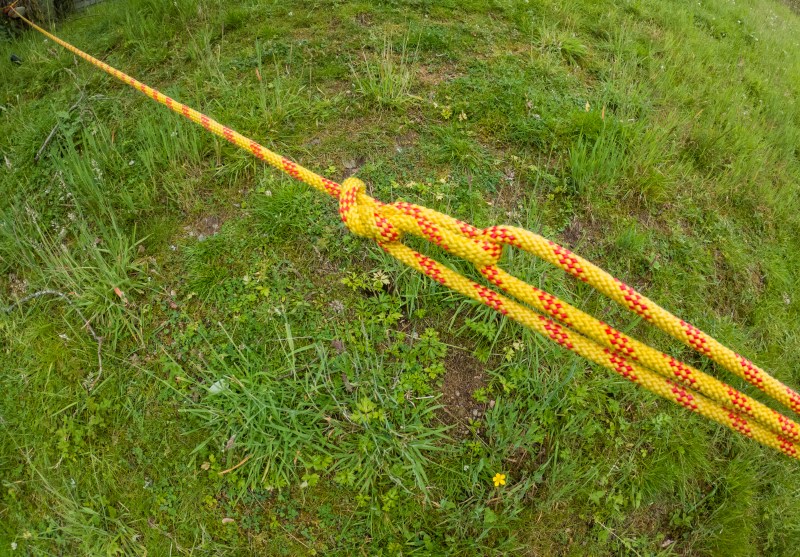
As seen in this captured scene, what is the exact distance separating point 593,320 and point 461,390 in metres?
0.65

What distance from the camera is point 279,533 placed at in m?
1.87

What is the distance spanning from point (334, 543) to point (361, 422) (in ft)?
1.50

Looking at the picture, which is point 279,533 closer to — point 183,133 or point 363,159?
point 363,159

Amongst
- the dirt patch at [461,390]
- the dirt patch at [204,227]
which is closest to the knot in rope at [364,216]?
the dirt patch at [461,390]

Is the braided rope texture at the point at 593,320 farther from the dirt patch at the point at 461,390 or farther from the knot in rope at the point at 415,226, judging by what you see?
the dirt patch at the point at 461,390

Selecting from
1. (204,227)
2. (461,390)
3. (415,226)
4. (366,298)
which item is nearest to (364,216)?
(415,226)

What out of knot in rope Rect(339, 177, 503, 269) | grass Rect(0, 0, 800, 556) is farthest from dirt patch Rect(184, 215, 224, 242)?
knot in rope Rect(339, 177, 503, 269)

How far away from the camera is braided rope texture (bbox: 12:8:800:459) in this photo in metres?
1.68

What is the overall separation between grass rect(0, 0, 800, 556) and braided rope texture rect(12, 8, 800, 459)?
364 millimetres

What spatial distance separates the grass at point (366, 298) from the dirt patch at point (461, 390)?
13 millimetres

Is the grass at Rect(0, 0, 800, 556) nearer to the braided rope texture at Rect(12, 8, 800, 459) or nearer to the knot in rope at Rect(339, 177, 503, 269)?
the braided rope texture at Rect(12, 8, 800, 459)

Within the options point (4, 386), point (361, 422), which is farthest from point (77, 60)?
point (361, 422)

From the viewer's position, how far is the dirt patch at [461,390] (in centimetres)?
203

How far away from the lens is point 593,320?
174cm
